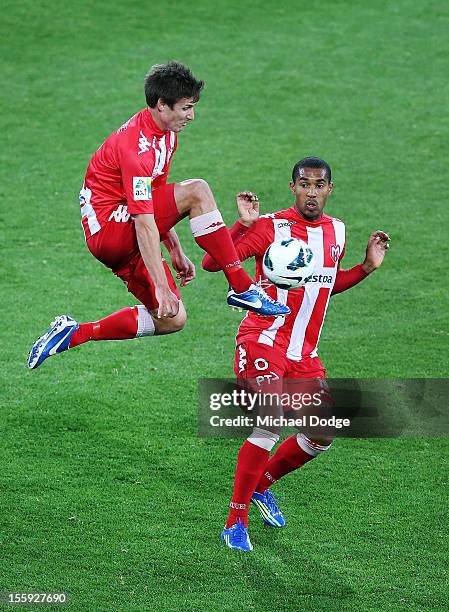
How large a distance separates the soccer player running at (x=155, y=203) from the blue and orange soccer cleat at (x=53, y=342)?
1.78 feet

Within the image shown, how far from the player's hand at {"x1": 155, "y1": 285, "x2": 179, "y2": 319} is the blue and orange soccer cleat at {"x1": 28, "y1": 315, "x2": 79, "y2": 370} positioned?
1055 millimetres

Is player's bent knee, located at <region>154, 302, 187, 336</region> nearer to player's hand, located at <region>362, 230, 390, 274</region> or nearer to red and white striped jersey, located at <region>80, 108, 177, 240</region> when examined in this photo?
red and white striped jersey, located at <region>80, 108, 177, 240</region>

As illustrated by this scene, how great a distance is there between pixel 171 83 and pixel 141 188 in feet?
2.05

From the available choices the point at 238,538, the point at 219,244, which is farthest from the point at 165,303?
the point at 238,538

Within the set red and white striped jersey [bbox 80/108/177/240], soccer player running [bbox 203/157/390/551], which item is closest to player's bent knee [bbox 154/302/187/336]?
soccer player running [bbox 203/157/390/551]

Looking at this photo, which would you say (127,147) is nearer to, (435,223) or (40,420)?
(40,420)

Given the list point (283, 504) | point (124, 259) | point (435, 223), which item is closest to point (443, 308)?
point (435, 223)

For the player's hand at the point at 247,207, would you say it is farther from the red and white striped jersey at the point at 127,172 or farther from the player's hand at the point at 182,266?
the player's hand at the point at 182,266

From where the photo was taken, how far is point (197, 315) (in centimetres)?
1012

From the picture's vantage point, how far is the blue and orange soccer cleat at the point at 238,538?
21.6 ft

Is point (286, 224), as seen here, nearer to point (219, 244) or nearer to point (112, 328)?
point (219, 244)

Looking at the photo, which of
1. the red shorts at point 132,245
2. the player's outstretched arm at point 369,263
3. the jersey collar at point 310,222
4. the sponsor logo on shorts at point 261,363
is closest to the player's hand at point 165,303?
the red shorts at point 132,245

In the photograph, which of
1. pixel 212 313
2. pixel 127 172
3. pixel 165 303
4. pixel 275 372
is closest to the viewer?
pixel 165 303

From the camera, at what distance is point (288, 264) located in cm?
638
